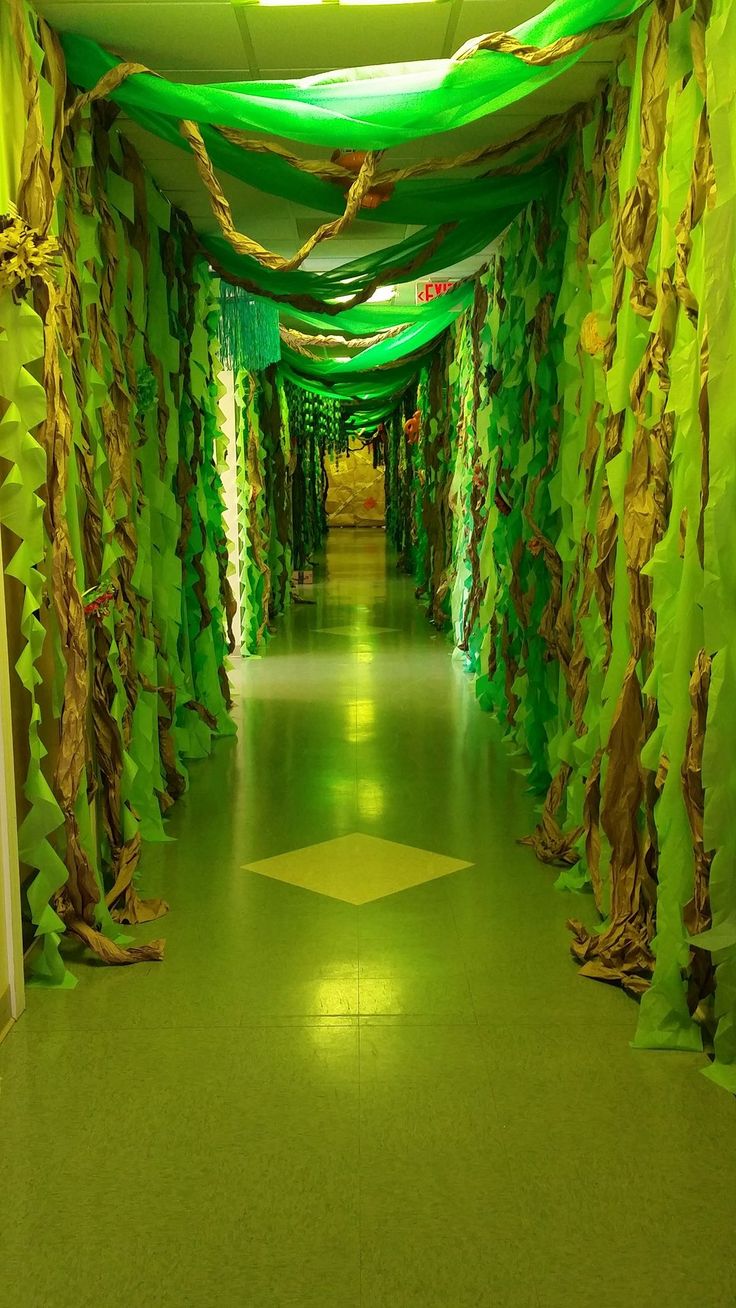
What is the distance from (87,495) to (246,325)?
6.14 ft

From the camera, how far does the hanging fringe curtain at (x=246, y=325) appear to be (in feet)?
14.5

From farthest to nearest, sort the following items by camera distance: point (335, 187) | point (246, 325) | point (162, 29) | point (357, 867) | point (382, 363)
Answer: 1. point (382, 363)
2. point (246, 325)
3. point (357, 867)
4. point (335, 187)
5. point (162, 29)

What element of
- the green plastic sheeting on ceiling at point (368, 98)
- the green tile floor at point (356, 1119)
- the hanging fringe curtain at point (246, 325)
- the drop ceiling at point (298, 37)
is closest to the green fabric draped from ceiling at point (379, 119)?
the green plastic sheeting on ceiling at point (368, 98)

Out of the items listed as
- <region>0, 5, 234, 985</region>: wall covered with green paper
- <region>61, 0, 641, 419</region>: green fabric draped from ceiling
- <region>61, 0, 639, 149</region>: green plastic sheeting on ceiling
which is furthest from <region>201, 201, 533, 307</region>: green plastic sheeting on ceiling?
<region>61, 0, 639, 149</region>: green plastic sheeting on ceiling

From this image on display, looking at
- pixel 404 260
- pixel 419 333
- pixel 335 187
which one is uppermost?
pixel 335 187

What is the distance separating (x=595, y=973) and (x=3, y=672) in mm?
1446

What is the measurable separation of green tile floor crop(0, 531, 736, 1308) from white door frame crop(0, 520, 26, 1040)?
0.27 ft

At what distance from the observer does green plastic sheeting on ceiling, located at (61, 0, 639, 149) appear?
2.39 m

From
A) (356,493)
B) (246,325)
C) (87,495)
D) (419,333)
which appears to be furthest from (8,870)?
(356,493)

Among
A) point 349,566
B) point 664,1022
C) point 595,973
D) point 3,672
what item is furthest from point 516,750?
point 349,566

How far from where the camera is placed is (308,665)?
6.75 metres

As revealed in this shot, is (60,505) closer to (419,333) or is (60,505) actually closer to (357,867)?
(357,867)

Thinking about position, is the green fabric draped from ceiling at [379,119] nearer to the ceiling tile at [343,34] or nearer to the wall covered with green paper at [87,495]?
the ceiling tile at [343,34]

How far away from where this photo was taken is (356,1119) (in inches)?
80.4
